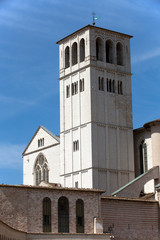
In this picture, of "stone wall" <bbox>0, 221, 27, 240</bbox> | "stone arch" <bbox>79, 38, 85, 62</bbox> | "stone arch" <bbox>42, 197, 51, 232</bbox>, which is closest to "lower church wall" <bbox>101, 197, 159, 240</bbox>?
"stone arch" <bbox>42, 197, 51, 232</bbox>

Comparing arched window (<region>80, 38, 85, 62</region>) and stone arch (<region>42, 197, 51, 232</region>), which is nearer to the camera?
stone arch (<region>42, 197, 51, 232</region>)

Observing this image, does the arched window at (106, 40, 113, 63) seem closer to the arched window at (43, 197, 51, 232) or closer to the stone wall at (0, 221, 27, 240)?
the arched window at (43, 197, 51, 232)

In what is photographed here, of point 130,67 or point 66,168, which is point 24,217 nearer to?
point 66,168

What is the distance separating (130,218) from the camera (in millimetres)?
50031

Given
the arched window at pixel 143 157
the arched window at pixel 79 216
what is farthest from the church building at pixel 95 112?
the arched window at pixel 79 216

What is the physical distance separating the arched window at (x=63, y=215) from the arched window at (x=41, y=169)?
26736 mm

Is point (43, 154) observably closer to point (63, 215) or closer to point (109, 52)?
point (109, 52)

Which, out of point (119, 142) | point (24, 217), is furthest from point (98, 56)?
point (24, 217)

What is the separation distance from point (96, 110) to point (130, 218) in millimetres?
17901

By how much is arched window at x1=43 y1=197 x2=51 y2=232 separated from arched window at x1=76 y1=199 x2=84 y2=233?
2.15m

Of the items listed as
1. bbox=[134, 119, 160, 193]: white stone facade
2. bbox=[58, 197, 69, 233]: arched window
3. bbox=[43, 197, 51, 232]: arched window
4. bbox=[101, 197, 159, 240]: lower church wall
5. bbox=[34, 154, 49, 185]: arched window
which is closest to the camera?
bbox=[43, 197, 51, 232]: arched window

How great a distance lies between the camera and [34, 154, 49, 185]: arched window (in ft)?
242

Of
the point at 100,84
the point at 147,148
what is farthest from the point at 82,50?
the point at 147,148

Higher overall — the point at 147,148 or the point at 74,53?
the point at 74,53
